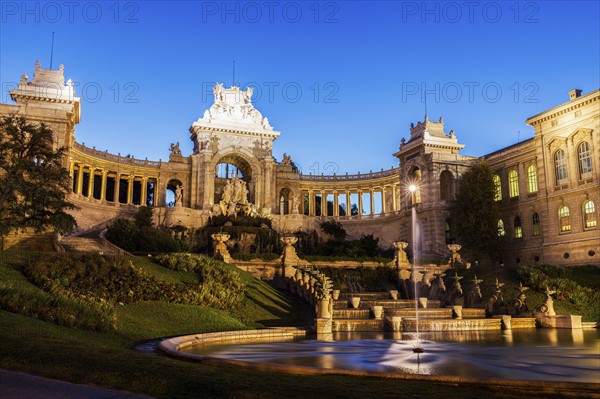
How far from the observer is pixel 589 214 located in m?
49.0

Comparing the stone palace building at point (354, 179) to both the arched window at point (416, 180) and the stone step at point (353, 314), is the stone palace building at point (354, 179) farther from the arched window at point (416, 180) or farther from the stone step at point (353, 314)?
the stone step at point (353, 314)

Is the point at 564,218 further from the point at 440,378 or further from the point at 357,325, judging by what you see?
the point at 440,378

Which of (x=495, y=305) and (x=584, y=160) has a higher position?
(x=584, y=160)

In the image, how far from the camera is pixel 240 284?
27.7m

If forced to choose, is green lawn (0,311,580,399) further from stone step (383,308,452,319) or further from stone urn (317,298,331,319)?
stone step (383,308,452,319)

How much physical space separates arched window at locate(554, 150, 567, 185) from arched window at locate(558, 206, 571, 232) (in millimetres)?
A: 2861

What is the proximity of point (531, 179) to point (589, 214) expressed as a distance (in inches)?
425

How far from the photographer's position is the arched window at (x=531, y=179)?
58.5 meters

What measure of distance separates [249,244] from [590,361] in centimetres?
4435

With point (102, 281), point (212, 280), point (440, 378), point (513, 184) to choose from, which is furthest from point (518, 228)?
point (440, 378)

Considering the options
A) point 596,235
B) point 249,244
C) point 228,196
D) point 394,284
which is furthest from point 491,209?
point 228,196

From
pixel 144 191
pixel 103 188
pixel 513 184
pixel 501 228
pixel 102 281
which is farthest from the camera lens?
pixel 144 191

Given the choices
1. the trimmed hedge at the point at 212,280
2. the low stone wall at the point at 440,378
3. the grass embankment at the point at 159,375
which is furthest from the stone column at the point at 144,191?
the low stone wall at the point at 440,378

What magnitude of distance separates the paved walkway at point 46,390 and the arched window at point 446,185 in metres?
62.0
